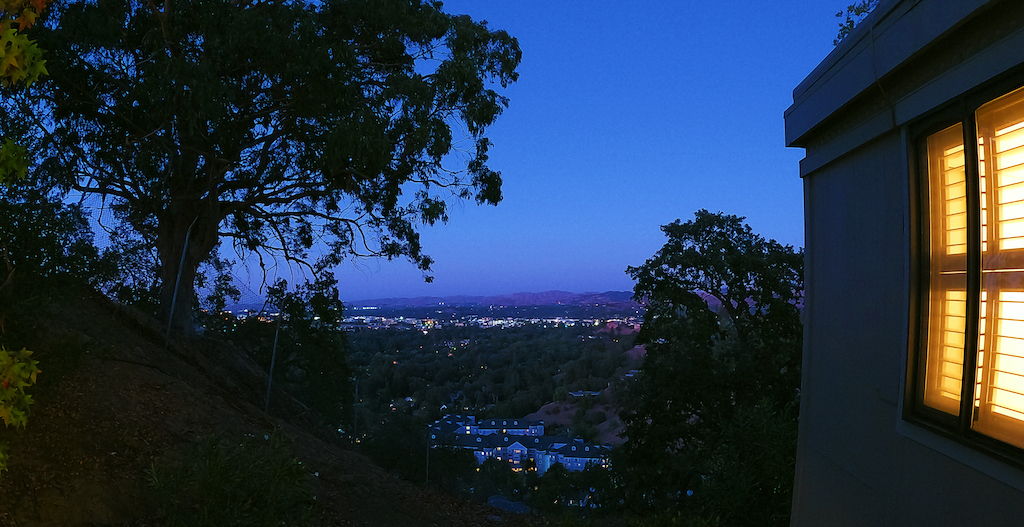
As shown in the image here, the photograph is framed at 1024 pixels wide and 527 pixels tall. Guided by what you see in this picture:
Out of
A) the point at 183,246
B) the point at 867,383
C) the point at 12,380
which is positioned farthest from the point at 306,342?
the point at 867,383

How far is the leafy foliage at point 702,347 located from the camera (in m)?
12.4

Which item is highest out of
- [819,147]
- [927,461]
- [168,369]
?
A: [819,147]

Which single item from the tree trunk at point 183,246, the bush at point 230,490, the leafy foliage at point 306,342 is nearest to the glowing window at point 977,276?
the bush at point 230,490

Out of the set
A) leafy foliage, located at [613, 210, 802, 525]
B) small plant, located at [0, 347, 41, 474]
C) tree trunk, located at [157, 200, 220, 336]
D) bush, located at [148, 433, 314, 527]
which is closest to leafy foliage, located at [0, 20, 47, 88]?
small plant, located at [0, 347, 41, 474]

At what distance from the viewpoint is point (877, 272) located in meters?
2.97

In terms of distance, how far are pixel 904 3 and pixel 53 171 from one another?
1175cm

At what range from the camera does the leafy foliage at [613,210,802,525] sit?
487 inches

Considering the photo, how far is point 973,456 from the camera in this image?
2.12m

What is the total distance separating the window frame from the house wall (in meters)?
0.03

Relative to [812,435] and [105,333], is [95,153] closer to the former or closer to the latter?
[105,333]

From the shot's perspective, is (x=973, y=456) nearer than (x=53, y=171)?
Yes

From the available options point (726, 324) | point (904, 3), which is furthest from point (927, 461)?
point (726, 324)

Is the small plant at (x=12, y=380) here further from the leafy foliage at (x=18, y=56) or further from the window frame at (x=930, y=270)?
the window frame at (x=930, y=270)

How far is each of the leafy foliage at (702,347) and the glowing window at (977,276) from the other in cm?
896
